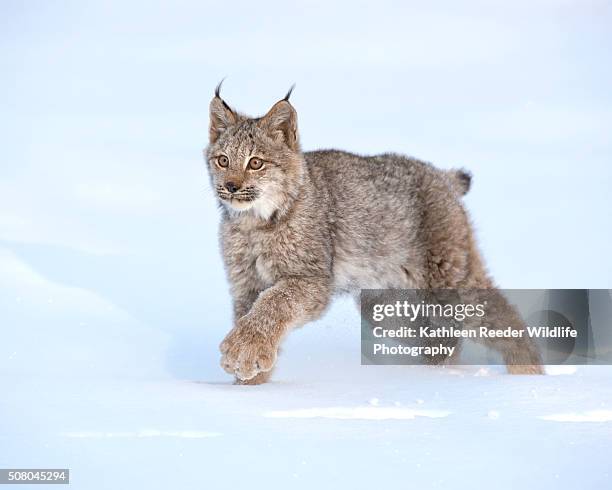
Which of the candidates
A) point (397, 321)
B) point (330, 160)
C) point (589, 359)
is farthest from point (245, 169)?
point (589, 359)

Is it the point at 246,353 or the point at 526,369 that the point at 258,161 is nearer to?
the point at 246,353

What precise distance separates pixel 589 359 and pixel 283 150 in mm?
3244

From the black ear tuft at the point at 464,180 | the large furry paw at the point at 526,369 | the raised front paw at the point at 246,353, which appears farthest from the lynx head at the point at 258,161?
the large furry paw at the point at 526,369

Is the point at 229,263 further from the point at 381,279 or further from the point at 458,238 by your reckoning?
the point at 458,238

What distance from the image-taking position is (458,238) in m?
7.77

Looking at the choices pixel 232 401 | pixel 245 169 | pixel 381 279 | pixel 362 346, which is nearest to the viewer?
pixel 232 401

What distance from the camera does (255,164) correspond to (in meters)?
6.81

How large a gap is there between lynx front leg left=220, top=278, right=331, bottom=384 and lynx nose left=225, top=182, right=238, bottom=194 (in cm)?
75

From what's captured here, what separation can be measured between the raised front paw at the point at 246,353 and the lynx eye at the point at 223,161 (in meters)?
1.22

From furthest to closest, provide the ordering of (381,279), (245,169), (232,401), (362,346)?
→ (362,346) → (381,279) → (245,169) → (232,401)

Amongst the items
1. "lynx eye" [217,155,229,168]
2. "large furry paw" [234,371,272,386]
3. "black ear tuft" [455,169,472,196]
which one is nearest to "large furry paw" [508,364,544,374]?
"black ear tuft" [455,169,472,196]

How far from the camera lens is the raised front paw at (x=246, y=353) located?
6.31 metres

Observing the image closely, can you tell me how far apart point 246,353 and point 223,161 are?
4.77 ft

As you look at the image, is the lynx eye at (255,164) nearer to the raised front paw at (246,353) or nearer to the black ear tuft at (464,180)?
the raised front paw at (246,353)
